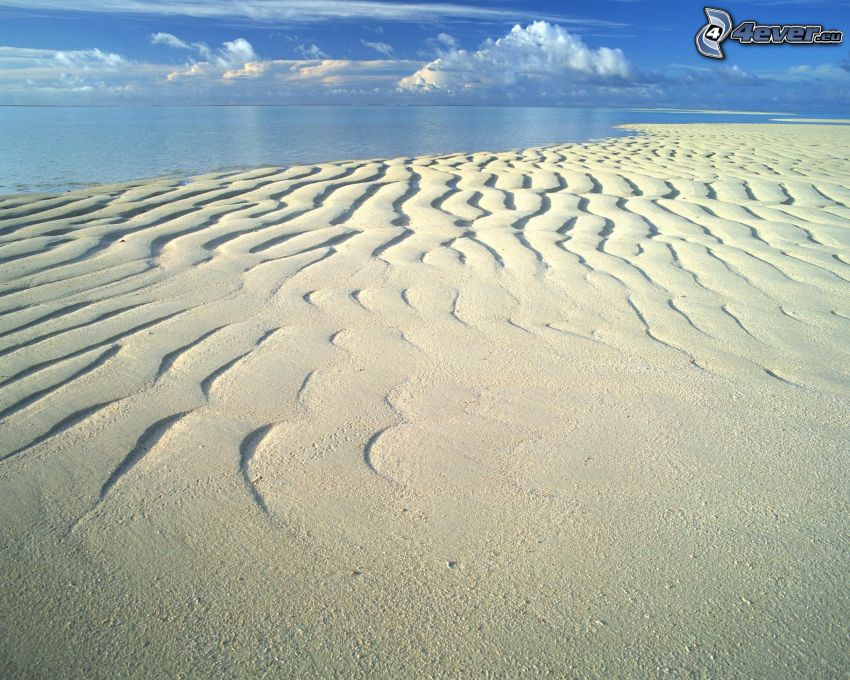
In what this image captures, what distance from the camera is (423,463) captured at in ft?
5.26

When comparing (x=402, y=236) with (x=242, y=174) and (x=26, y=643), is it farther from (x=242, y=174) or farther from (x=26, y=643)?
(x=242, y=174)

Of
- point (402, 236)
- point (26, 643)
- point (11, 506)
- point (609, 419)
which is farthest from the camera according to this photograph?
point (402, 236)

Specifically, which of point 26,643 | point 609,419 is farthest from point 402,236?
point 26,643

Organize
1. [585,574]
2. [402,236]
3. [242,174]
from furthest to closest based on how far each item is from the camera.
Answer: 1. [242,174]
2. [402,236]
3. [585,574]

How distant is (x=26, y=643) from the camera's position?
1.09 m

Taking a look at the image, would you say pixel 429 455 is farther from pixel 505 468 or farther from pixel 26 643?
pixel 26 643

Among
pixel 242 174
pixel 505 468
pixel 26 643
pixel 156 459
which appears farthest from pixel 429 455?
pixel 242 174

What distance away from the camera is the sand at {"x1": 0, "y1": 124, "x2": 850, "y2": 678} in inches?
44.1

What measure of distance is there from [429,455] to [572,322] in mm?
1154

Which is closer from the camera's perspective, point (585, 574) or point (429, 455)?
point (585, 574)

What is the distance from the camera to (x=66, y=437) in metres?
1.67

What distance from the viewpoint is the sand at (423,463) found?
3.68ft

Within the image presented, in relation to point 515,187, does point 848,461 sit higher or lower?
higher

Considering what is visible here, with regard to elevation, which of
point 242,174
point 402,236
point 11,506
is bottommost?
point 242,174
